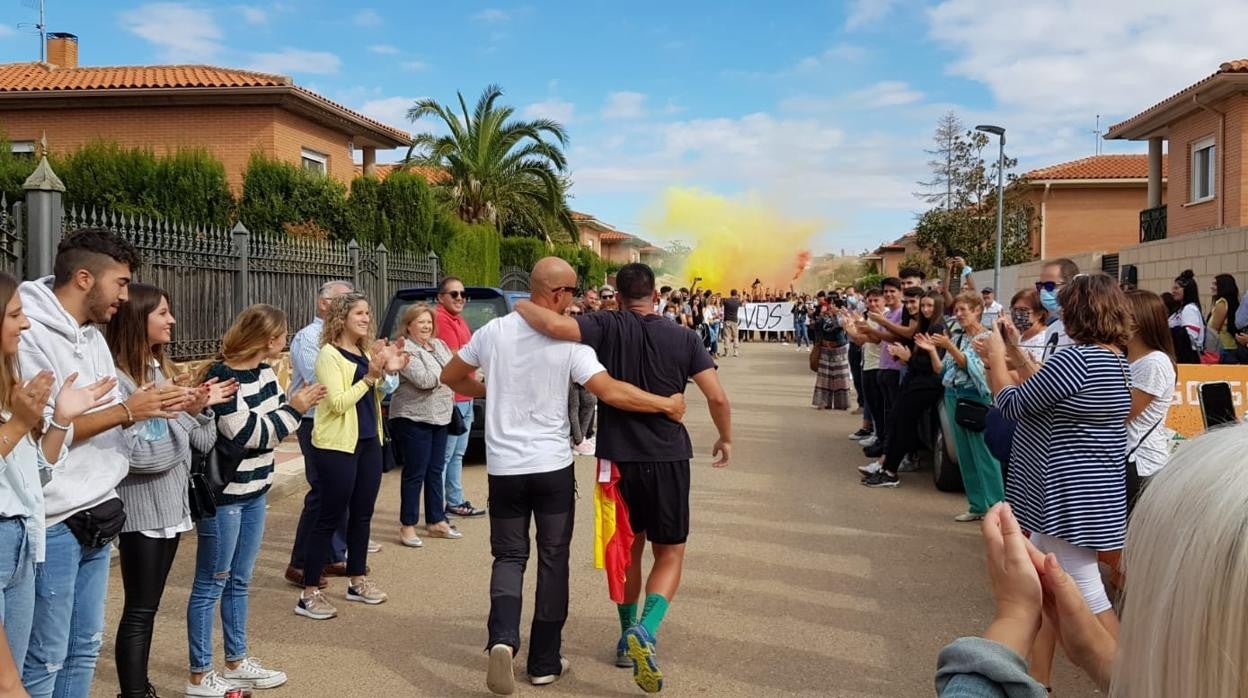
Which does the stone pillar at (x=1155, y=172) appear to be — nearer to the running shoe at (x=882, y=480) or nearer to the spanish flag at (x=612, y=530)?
the running shoe at (x=882, y=480)

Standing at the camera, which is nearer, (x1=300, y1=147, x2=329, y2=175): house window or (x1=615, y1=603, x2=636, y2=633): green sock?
(x1=615, y1=603, x2=636, y2=633): green sock

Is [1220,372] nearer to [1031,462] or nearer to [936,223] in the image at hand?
[1031,462]

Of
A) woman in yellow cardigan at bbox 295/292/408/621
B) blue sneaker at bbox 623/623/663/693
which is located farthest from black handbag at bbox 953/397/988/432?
woman in yellow cardigan at bbox 295/292/408/621

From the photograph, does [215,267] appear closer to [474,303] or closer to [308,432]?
[474,303]

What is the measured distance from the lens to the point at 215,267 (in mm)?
10969

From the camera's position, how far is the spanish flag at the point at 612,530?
4.54 meters

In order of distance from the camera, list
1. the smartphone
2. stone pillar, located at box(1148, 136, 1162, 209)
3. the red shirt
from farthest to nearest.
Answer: stone pillar, located at box(1148, 136, 1162, 209), the red shirt, the smartphone

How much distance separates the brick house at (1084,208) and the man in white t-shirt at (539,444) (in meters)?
36.2

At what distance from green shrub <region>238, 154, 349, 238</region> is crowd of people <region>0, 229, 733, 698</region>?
14.6 metres

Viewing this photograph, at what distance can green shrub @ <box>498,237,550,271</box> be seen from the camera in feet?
103

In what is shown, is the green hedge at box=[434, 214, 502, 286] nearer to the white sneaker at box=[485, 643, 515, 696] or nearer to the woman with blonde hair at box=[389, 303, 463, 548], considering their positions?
the woman with blonde hair at box=[389, 303, 463, 548]

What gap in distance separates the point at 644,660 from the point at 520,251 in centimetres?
2811

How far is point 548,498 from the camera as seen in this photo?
181 inches

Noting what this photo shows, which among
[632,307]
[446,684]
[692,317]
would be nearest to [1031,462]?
[632,307]
